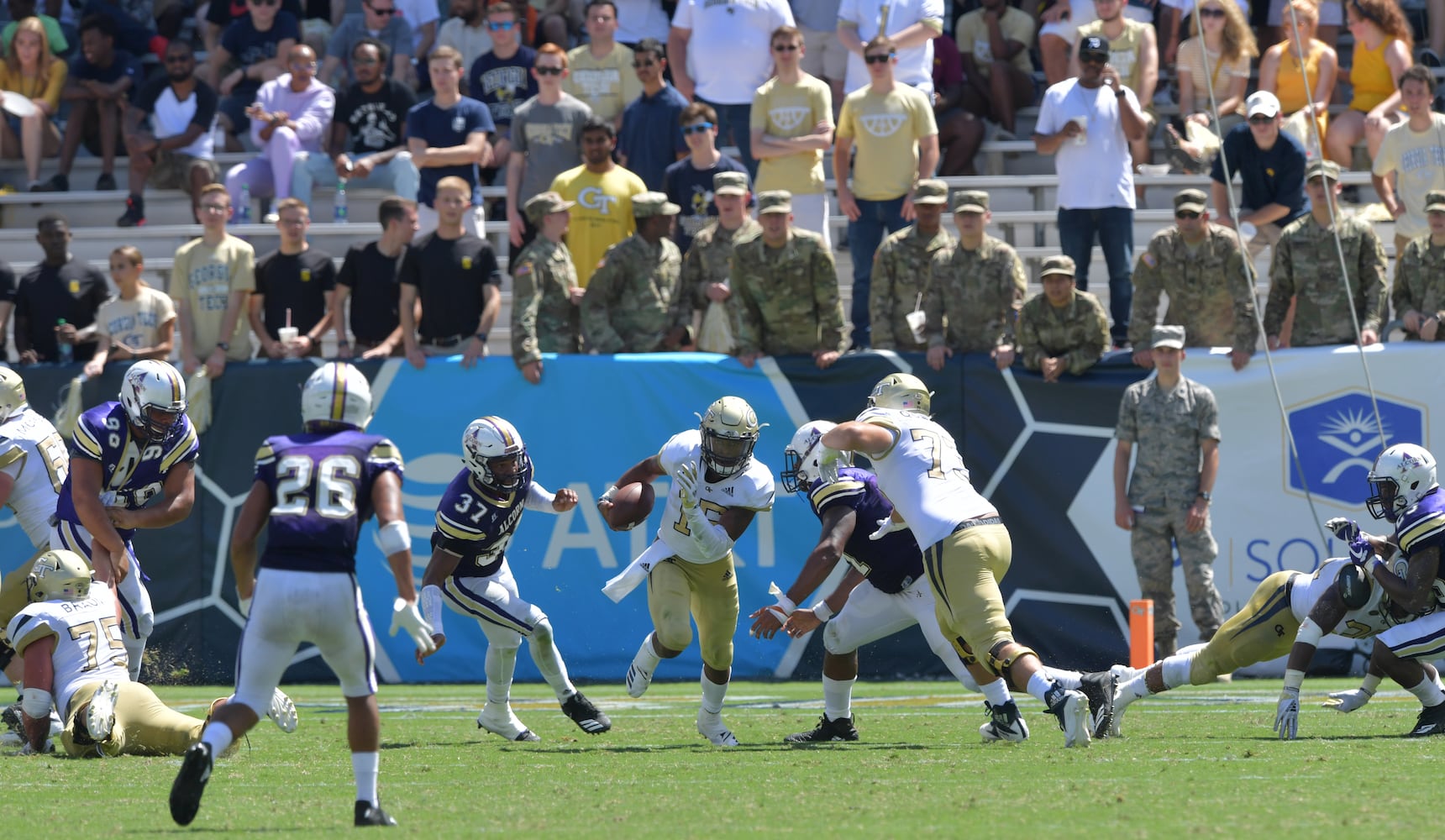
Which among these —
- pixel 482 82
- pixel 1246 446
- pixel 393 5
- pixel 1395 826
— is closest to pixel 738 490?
pixel 1395 826

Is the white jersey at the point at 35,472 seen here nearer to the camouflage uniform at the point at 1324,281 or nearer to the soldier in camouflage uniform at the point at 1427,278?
the camouflage uniform at the point at 1324,281

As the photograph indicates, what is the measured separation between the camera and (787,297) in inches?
487

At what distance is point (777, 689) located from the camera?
12203mm

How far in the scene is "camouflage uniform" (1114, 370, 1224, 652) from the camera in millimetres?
11648

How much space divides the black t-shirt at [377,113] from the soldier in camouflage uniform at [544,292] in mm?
2538

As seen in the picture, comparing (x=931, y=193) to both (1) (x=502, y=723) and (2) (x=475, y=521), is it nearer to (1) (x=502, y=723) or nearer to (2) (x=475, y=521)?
(2) (x=475, y=521)

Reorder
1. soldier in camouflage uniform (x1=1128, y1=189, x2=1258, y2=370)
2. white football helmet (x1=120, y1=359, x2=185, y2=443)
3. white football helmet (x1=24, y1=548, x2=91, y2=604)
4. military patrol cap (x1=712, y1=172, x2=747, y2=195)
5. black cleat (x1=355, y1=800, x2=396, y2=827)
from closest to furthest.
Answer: black cleat (x1=355, y1=800, x2=396, y2=827)
white football helmet (x1=24, y1=548, x2=91, y2=604)
white football helmet (x1=120, y1=359, x2=185, y2=443)
soldier in camouflage uniform (x1=1128, y1=189, x2=1258, y2=370)
military patrol cap (x1=712, y1=172, x2=747, y2=195)

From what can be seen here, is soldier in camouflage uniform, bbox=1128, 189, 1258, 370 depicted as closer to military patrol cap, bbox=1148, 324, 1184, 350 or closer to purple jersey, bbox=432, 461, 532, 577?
military patrol cap, bbox=1148, 324, 1184, 350

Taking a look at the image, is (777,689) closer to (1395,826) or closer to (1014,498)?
(1014,498)

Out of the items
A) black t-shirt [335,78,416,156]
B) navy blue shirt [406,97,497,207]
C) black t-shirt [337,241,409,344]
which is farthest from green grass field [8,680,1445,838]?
black t-shirt [335,78,416,156]

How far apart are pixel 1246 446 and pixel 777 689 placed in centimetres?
359

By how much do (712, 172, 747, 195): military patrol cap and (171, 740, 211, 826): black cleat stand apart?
277 inches

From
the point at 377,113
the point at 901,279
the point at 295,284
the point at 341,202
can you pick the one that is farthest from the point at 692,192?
the point at 341,202

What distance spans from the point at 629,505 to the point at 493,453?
0.72 meters
